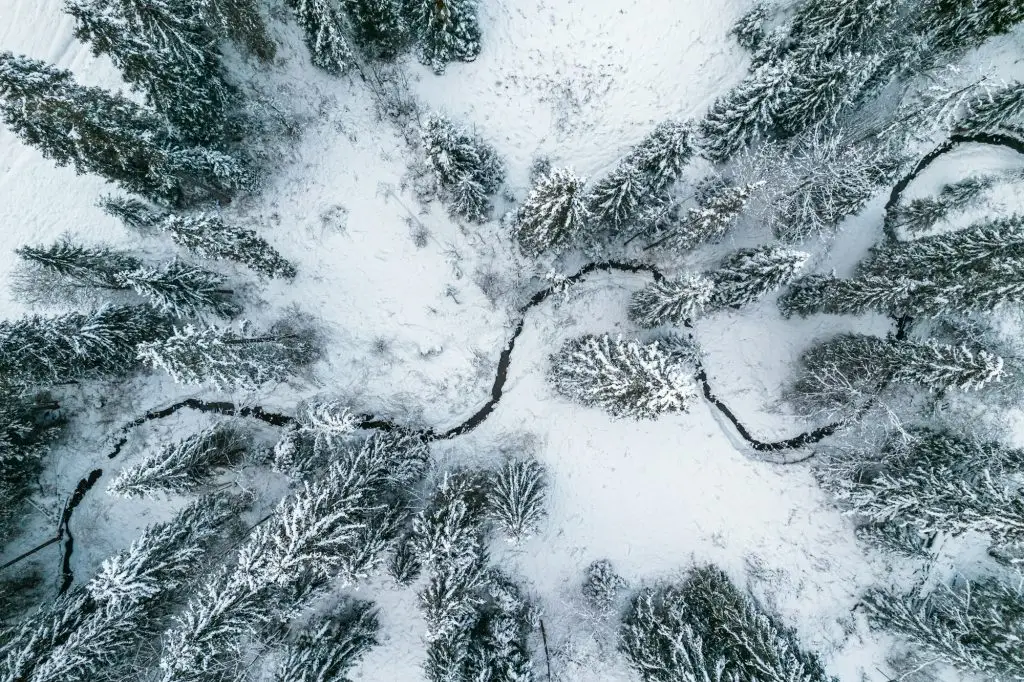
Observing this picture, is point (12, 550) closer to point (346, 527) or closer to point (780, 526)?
point (346, 527)

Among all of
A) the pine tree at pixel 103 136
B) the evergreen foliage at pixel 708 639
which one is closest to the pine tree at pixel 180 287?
the pine tree at pixel 103 136

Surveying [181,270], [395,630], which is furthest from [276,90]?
[395,630]

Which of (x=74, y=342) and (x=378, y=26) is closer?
(x=74, y=342)

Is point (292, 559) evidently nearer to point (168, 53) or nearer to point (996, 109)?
point (168, 53)

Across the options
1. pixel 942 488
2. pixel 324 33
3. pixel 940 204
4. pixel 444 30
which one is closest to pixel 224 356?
pixel 324 33

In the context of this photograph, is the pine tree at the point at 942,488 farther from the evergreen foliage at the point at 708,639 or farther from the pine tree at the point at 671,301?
the pine tree at the point at 671,301

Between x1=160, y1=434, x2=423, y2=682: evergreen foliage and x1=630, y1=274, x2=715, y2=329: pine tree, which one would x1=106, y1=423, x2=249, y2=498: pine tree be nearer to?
x1=160, y1=434, x2=423, y2=682: evergreen foliage
